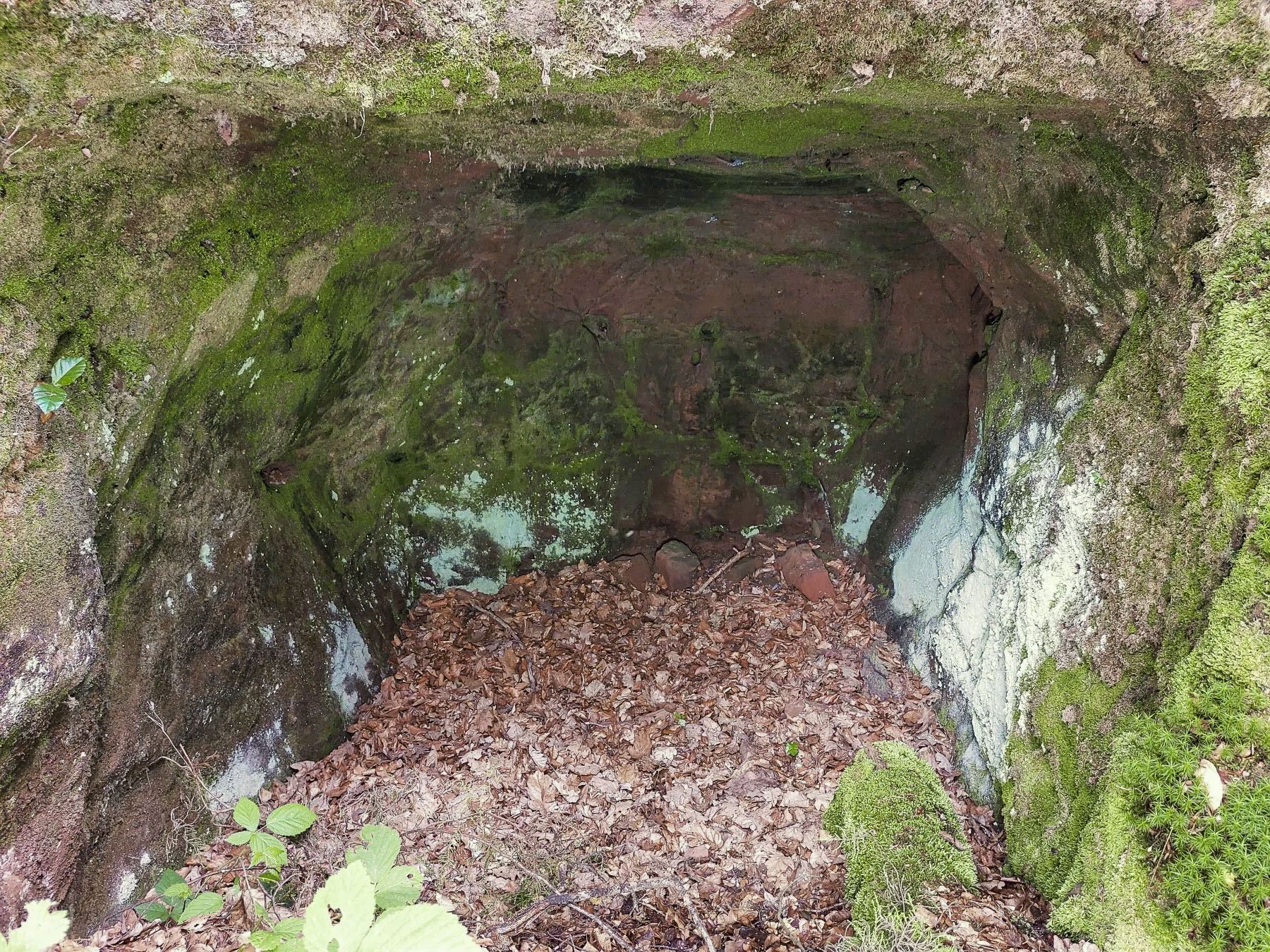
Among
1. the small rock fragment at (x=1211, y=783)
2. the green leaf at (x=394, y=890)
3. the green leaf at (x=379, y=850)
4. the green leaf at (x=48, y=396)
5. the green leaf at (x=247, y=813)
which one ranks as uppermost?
the green leaf at (x=48, y=396)

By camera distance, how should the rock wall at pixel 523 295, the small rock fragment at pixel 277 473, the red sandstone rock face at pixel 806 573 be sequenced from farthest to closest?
the red sandstone rock face at pixel 806 573, the small rock fragment at pixel 277 473, the rock wall at pixel 523 295

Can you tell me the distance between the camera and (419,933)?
58.4 inches

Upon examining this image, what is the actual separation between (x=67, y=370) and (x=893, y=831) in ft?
13.7

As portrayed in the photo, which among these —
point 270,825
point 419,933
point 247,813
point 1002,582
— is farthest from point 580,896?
point 1002,582

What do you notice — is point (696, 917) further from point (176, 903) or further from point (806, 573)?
point (806, 573)

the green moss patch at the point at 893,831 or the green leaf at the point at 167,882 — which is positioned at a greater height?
the green moss patch at the point at 893,831

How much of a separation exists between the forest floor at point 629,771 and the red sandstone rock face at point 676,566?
132mm

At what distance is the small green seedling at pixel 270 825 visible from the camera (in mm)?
2781

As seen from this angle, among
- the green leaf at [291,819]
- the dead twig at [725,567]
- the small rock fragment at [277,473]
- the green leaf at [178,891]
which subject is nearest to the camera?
the green leaf at [291,819]

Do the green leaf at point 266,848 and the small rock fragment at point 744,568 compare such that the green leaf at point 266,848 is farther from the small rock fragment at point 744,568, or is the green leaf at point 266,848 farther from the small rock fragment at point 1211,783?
the small rock fragment at point 744,568

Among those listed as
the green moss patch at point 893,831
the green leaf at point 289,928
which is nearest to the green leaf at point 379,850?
the green leaf at point 289,928

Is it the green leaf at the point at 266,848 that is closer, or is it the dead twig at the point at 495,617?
the green leaf at the point at 266,848

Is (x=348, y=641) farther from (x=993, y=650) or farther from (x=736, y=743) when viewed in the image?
(x=993, y=650)

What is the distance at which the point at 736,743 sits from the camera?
4.54 meters
